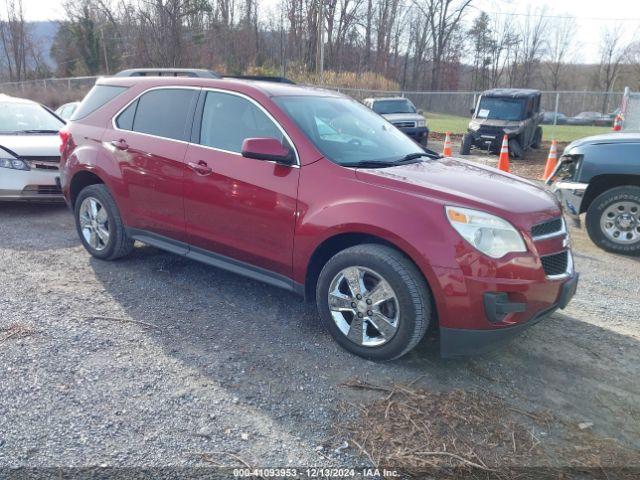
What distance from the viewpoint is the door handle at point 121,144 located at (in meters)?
4.62

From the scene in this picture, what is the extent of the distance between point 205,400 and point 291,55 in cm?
→ 4957

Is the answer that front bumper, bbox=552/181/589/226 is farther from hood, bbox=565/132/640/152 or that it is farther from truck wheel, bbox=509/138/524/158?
truck wheel, bbox=509/138/524/158

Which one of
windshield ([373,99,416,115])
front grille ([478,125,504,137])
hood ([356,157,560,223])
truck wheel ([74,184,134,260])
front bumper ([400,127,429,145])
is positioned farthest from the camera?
windshield ([373,99,416,115])

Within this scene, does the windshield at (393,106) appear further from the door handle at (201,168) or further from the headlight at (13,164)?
the door handle at (201,168)

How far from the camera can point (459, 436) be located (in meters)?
2.67

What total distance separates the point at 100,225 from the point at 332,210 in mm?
2792

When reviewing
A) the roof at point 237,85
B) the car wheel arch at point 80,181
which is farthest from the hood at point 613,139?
the car wheel arch at point 80,181

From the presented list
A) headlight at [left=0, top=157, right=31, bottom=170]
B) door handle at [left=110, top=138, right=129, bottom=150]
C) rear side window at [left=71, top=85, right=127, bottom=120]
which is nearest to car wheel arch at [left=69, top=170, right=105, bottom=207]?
door handle at [left=110, top=138, right=129, bottom=150]

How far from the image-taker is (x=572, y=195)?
19.9ft

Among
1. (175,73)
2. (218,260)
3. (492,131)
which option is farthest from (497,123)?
(218,260)

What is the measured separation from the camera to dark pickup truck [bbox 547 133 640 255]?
5816 mm

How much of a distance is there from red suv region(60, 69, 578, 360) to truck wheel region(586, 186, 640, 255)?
8.81ft

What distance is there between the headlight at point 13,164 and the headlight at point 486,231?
6025 millimetres

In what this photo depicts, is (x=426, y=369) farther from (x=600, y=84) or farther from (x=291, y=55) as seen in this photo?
(x=600, y=84)
